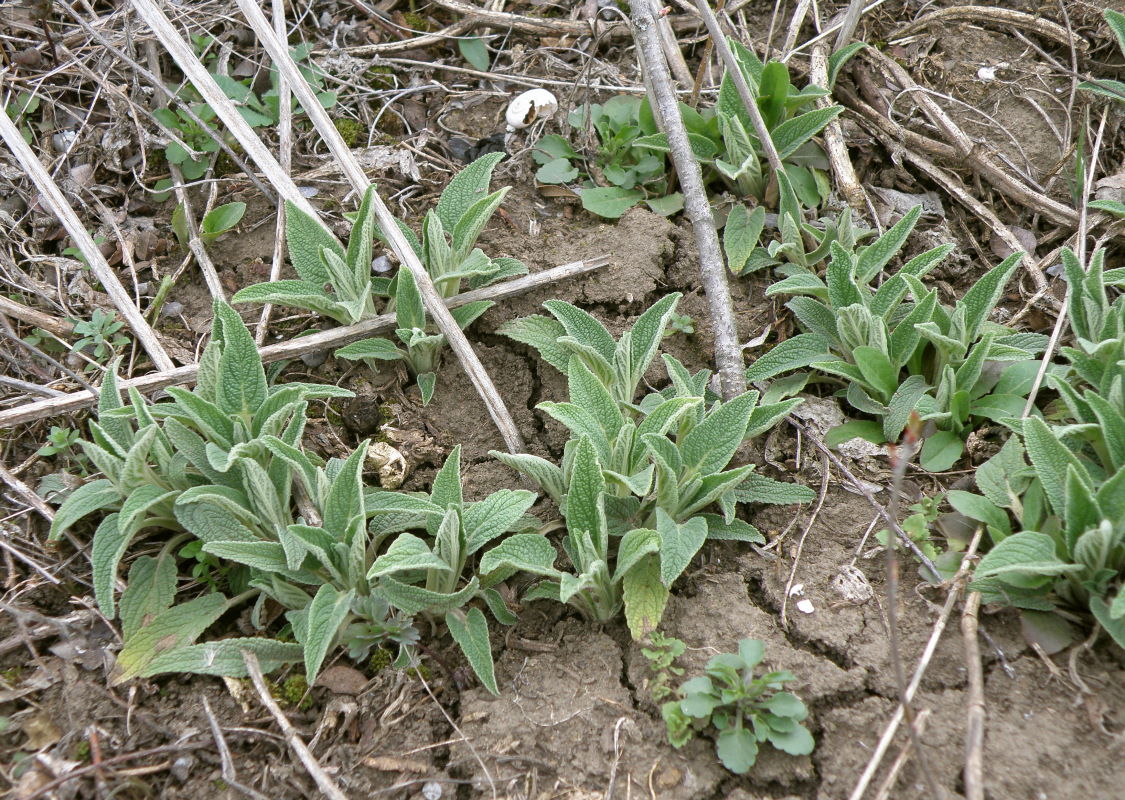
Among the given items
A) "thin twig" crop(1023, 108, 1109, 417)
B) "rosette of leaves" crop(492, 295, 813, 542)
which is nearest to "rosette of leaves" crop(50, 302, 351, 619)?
"rosette of leaves" crop(492, 295, 813, 542)

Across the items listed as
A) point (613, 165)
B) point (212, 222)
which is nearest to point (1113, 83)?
point (613, 165)

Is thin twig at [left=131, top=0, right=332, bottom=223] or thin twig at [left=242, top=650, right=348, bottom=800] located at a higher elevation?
thin twig at [left=131, top=0, right=332, bottom=223]

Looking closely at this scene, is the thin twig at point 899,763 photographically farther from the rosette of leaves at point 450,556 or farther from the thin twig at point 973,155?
the thin twig at point 973,155

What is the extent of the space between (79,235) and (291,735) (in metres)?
1.96

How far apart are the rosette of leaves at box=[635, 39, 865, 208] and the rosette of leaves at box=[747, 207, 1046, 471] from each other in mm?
540

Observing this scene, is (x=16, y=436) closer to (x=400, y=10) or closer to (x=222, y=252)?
(x=222, y=252)

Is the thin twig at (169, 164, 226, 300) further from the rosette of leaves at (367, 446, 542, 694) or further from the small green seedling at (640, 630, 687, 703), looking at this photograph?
the small green seedling at (640, 630, 687, 703)

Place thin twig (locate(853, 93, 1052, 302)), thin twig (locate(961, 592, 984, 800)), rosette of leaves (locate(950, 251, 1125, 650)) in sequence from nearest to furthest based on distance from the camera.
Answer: thin twig (locate(961, 592, 984, 800)) < rosette of leaves (locate(950, 251, 1125, 650)) < thin twig (locate(853, 93, 1052, 302))

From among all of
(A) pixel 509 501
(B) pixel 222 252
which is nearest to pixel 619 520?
(A) pixel 509 501

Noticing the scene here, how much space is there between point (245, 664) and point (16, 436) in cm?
118

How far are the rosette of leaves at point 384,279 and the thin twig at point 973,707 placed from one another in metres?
1.75

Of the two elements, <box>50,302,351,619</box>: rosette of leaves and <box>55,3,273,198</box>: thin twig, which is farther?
<box>55,3,273,198</box>: thin twig

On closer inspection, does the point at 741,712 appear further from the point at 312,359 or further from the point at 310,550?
the point at 312,359

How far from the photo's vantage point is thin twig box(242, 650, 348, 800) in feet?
6.90
